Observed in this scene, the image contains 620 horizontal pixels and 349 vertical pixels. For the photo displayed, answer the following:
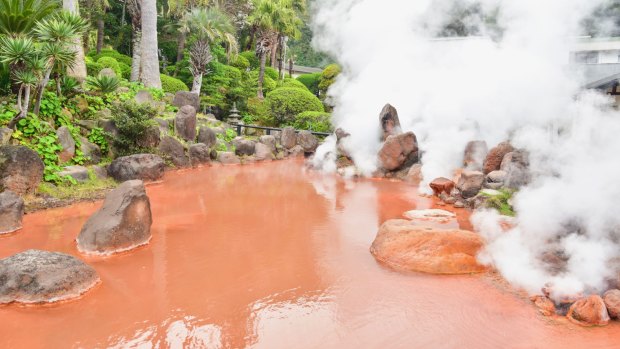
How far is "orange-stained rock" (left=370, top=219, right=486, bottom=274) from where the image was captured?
6289 millimetres

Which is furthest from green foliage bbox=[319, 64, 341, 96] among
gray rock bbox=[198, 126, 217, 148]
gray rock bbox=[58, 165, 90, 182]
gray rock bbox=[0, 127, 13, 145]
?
gray rock bbox=[0, 127, 13, 145]

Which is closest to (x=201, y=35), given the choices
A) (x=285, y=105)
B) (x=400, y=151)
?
(x=285, y=105)

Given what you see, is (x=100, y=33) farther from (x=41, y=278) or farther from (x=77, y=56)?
(x=41, y=278)

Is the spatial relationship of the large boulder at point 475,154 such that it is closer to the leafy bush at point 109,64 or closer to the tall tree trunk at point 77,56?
the tall tree trunk at point 77,56

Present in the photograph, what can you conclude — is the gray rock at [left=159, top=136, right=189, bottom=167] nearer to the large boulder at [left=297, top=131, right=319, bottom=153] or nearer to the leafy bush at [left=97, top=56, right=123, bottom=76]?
the large boulder at [left=297, top=131, right=319, bottom=153]

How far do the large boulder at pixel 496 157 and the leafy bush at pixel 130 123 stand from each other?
29.9ft

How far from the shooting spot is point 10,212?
24.4 feet

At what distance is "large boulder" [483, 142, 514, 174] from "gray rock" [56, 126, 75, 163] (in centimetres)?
1043

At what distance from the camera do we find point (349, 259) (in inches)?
265

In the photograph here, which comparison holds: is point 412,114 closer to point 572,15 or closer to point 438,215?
point 572,15

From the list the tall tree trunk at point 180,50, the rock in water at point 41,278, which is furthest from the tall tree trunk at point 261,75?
the rock in water at point 41,278

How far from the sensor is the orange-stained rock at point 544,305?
5.05m

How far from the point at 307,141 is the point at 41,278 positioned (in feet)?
49.2

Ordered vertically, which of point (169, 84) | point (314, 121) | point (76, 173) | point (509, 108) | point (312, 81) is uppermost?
point (312, 81)
